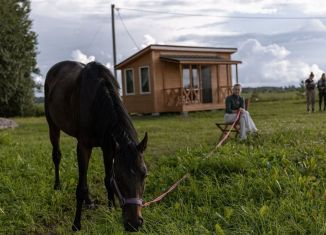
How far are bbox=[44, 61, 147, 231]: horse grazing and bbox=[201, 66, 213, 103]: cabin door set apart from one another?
1717 centimetres

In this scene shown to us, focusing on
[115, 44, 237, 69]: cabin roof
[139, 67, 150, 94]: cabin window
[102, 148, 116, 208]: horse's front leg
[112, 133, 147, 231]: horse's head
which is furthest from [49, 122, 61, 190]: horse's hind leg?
[139, 67, 150, 94]: cabin window

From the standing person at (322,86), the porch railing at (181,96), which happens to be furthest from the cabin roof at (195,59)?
the standing person at (322,86)

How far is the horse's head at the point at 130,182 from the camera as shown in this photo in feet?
13.0

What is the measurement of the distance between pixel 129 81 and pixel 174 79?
2551mm

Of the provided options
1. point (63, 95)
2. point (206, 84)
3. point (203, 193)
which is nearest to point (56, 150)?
point (63, 95)

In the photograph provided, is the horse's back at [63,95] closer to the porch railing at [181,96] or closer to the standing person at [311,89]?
the standing person at [311,89]

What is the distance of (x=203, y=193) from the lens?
582cm

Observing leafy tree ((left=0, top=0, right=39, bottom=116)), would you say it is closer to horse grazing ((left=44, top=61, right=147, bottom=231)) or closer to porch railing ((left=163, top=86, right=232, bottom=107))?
porch railing ((left=163, top=86, right=232, bottom=107))

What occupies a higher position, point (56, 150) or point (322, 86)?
point (322, 86)

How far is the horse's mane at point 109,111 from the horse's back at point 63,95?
0.57 m

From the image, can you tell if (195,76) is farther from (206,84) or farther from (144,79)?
(144,79)

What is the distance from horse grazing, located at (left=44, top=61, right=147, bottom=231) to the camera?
13.3 feet

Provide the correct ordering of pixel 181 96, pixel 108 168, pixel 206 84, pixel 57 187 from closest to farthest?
pixel 108 168
pixel 57 187
pixel 181 96
pixel 206 84

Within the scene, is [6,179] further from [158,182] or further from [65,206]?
[158,182]
